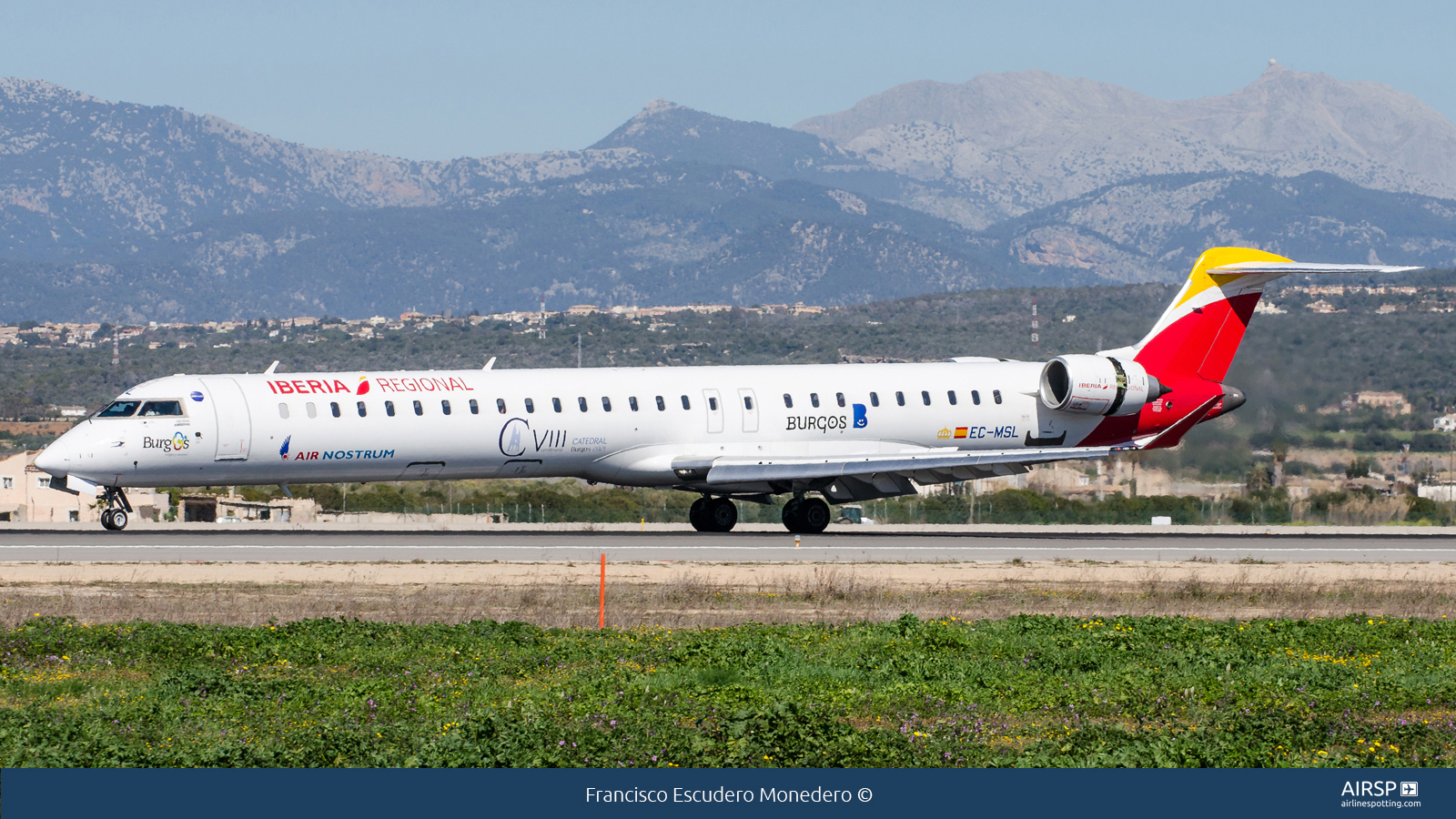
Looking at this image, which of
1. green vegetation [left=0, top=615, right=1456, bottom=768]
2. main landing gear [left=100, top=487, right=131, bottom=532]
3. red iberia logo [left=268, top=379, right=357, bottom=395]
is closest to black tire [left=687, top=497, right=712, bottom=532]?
red iberia logo [left=268, top=379, right=357, bottom=395]

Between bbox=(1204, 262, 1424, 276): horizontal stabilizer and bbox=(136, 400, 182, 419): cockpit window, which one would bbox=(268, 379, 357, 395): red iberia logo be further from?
bbox=(1204, 262, 1424, 276): horizontal stabilizer

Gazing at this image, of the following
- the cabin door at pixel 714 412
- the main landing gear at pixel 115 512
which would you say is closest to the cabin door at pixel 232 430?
the main landing gear at pixel 115 512

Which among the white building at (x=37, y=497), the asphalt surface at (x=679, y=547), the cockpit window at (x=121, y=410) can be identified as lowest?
the white building at (x=37, y=497)

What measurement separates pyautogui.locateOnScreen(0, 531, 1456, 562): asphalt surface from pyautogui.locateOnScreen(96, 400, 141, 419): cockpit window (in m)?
2.57

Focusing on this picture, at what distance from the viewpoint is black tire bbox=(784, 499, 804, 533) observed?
130ft

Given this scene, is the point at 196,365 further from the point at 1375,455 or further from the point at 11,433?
the point at 1375,455

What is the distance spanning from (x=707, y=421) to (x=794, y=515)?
2.97 metres

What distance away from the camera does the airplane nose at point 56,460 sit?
34.2 meters

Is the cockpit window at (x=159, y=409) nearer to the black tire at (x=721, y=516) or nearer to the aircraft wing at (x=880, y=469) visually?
the aircraft wing at (x=880, y=469)

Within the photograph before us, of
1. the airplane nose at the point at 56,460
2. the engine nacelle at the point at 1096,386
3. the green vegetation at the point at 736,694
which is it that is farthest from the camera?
the engine nacelle at the point at 1096,386

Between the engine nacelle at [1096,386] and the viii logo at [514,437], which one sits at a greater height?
the engine nacelle at [1096,386]

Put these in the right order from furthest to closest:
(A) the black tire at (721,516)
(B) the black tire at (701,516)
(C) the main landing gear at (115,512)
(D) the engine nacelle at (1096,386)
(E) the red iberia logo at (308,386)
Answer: (D) the engine nacelle at (1096,386) → (B) the black tire at (701,516) → (A) the black tire at (721,516) → (C) the main landing gear at (115,512) → (E) the red iberia logo at (308,386)

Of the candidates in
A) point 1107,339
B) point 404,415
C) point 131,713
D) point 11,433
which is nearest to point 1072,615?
point 131,713

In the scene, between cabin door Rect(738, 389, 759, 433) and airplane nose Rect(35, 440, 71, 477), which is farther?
cabin door Rect(738, 389, 759, 433)
